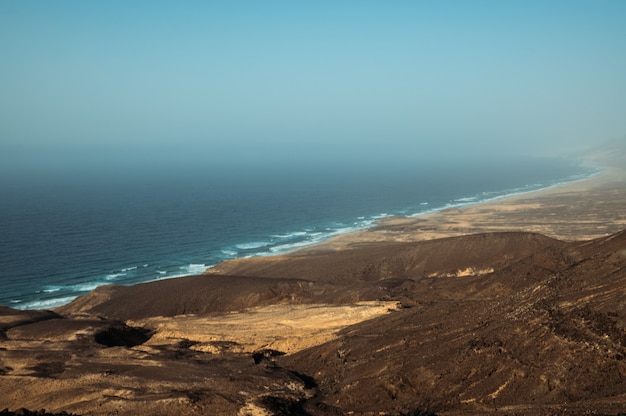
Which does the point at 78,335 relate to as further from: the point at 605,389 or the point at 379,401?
the point at 605,389

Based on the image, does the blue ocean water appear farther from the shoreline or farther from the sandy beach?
the sandy beach

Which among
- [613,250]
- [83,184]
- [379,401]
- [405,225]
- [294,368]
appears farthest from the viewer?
[83,184]

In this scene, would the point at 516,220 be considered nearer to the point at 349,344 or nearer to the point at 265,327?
the point at 265,327

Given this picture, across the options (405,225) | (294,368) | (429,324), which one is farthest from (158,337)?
(405,225)

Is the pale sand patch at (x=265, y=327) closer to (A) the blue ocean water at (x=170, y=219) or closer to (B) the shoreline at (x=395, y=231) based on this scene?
(B) the shoreline at (x=395, y=231)

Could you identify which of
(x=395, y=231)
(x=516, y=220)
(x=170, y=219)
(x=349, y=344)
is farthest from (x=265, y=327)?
(x=170, y=219)

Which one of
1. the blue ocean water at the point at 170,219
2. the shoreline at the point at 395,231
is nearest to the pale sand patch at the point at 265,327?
the shoreline at the point at 395,231
